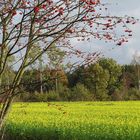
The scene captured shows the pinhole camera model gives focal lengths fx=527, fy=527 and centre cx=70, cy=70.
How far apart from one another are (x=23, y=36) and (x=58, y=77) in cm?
67

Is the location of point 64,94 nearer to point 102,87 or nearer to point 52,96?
point 52,96

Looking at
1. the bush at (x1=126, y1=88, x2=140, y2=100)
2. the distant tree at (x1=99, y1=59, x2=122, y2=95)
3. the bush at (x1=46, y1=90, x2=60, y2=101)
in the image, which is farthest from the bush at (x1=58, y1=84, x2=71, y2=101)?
the distant tree at (x1=99, y1=59, x2=122, y2=95)

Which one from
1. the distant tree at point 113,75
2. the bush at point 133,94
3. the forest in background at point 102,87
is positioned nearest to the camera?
the forest in background at point 102,87

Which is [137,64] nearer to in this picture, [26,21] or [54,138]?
[54,138]

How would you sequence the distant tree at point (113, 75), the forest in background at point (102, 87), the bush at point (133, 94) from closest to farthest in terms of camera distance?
the forest in background at point (102, 87) → the bush at point (133, 94) → the distant tree at point (113, 75)

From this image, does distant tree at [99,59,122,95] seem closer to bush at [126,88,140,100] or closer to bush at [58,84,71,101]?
bush at [126,88,140,100]

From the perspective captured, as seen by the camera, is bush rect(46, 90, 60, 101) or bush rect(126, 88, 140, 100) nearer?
bush rect(46, 90, 60, 101)

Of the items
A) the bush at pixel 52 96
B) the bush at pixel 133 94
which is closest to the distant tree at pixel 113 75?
the bush at pixel 133 94

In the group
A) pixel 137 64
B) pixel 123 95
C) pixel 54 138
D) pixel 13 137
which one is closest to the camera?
pixel 54 138

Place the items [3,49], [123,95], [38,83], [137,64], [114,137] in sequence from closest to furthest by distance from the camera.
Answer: [38,83] → [3,49] → [114,137] → [123,95] → [137,64]

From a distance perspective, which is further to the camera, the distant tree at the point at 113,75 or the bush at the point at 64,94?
the distant tree at the point at 113,75

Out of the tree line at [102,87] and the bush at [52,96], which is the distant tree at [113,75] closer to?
the tree line at [102,87]

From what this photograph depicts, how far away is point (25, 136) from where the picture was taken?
57.3 ft

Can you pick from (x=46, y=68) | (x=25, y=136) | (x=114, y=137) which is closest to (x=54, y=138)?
(x=25, y=136)
